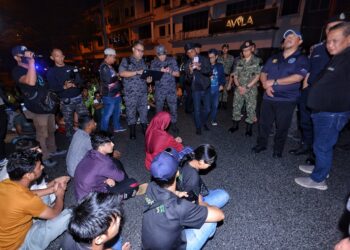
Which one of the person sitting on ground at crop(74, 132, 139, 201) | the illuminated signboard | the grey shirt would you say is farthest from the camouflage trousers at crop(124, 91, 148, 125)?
the illuminated signboard

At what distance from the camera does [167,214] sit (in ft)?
5.12

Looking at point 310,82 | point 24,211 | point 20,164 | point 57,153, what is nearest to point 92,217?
point 24,211

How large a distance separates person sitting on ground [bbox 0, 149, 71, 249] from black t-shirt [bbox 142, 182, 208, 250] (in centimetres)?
105

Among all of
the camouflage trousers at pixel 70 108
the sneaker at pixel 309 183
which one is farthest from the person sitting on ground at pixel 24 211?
the sneaker at pixel 309 183

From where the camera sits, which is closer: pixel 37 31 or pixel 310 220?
pixel 310 220

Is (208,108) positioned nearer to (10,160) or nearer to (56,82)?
(56,82)

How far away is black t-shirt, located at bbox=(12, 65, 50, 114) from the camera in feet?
11.7

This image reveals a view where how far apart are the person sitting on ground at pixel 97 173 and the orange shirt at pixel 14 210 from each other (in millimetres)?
490

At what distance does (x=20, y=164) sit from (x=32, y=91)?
2204 millimetres

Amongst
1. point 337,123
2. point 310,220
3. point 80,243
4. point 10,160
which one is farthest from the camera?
point 337,123

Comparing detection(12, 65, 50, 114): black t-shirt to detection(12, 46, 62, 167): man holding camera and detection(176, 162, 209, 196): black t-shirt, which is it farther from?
detection(176, 162, 209, 196): black t-shirt

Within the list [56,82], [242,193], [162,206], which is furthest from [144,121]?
[162,206]

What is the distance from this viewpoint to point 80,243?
1392 millimetres

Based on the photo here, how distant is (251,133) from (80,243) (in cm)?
445
